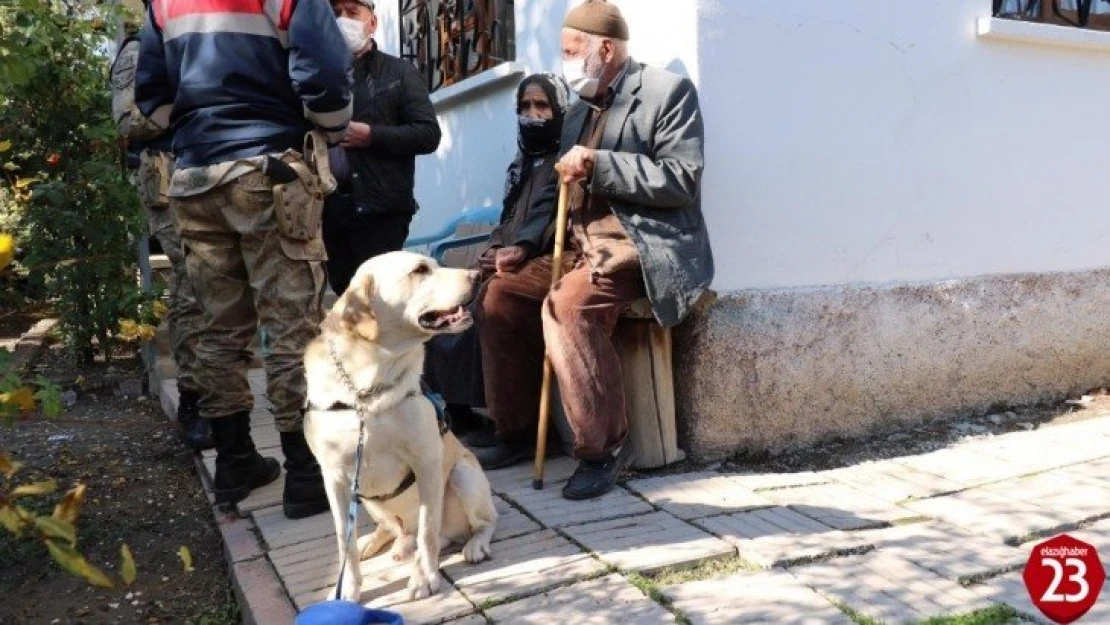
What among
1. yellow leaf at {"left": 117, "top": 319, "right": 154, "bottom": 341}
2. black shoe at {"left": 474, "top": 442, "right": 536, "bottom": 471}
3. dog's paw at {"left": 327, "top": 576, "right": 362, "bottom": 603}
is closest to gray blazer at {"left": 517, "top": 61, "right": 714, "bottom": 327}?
black shoe at {"left": 474, "top": 442, "right": 536, "bottom": 471}

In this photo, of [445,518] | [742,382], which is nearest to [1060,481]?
[742,382]

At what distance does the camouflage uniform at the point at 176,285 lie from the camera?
4574 millimetres

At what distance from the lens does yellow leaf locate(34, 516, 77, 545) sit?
4.93 feet

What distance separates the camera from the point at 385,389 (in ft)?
9.14

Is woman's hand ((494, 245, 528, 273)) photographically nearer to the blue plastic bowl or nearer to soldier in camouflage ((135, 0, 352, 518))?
soldier in camouflage ((135, 0, 352, 518))

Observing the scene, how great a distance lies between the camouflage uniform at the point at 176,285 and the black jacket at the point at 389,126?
0.93 metres

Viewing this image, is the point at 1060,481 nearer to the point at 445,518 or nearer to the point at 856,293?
the point at 856,293

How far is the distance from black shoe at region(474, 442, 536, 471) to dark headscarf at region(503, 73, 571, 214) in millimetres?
1095

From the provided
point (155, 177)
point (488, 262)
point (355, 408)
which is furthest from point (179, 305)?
point (355, 408)

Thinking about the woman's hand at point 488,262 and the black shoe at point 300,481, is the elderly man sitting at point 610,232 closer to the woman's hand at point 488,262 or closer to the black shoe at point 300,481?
the woman's hand at point 488,262

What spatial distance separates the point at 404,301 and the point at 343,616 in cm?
90

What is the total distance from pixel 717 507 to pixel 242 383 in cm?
182

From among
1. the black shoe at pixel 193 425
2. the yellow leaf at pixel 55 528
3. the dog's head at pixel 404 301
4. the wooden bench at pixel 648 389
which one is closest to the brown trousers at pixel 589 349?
the wooden bench at pixel 648 389

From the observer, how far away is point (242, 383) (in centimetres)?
355
